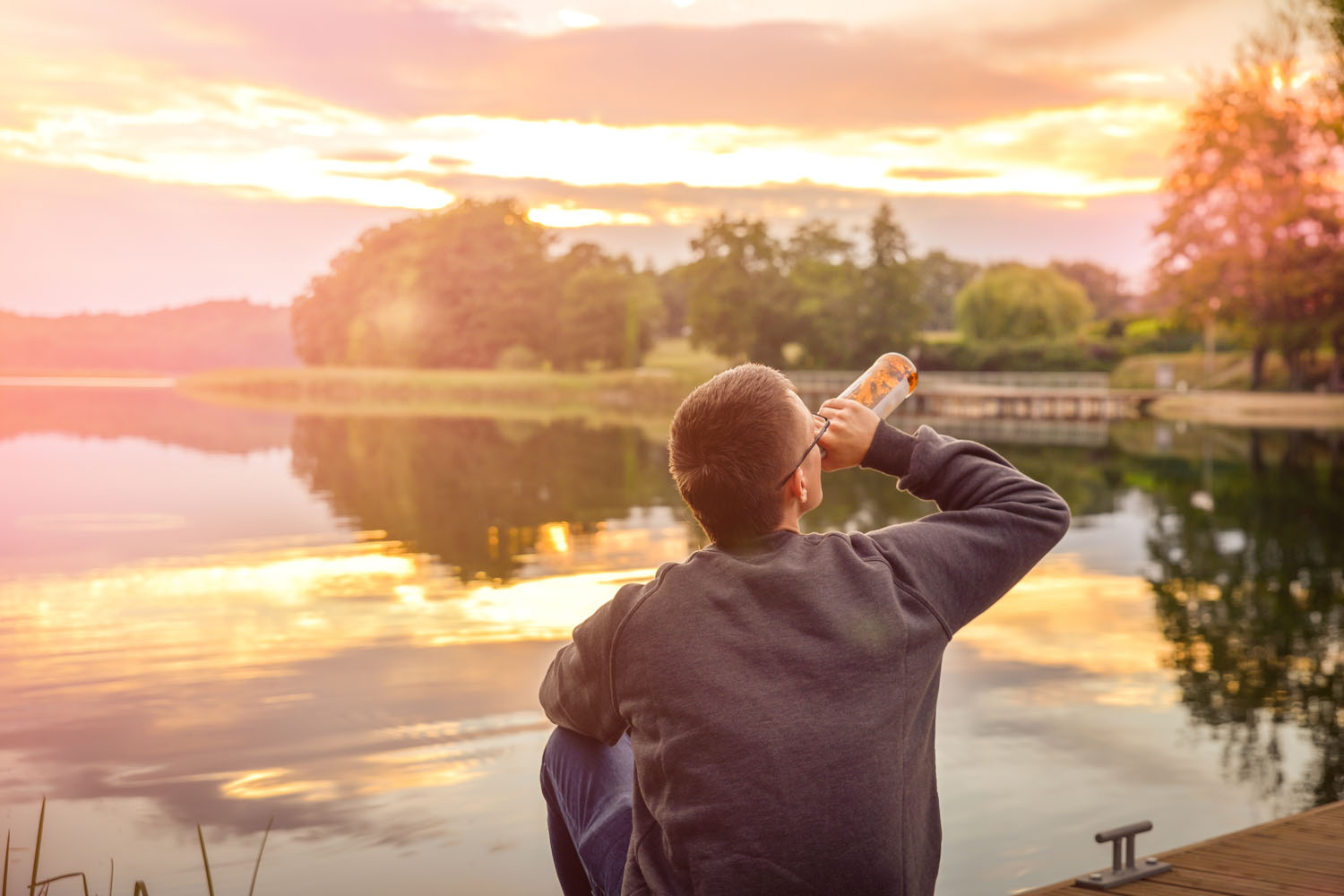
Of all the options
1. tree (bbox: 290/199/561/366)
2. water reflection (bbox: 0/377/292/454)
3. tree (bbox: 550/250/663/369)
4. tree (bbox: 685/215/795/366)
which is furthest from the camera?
tree (bbox: 290/199/561/366)

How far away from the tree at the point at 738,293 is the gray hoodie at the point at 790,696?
5477 centimetres

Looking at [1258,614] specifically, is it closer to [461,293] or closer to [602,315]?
[602,315]

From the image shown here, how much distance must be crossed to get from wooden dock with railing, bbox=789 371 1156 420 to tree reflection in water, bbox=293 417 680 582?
21.0 m

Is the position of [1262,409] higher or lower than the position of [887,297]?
lower

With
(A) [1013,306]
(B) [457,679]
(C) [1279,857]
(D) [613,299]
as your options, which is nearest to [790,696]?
(C) [1279,857]

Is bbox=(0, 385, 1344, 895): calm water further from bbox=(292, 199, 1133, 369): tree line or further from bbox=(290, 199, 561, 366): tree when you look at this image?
bbox=(290, 199, 561, 366): tree

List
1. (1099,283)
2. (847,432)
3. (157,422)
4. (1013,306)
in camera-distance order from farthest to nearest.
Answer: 1. (1099,283)
2. (1013,306)
3. (157,422)
4. (847,432)

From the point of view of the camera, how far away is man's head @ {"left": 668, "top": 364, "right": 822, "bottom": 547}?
1652mm

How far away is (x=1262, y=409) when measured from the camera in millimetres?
42844

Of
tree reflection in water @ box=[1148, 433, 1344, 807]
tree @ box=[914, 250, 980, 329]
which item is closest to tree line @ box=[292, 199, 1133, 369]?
tree @ box=[914, 250, 980, 329]

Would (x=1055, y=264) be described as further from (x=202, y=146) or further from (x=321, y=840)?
(x=321, y=840)

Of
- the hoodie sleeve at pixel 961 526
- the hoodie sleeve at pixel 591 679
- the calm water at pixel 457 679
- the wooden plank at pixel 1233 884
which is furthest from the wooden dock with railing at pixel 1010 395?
the hoodie sleeve at pixel 591 679

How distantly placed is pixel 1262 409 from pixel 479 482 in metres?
33.3

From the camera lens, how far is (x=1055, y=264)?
308ft
